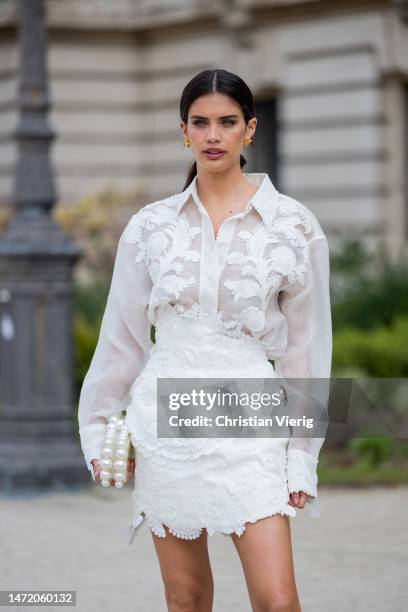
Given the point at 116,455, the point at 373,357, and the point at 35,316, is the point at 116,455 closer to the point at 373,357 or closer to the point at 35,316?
the point at 35,316

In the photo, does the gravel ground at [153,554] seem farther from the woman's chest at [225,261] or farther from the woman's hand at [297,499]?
the woman's chest at [225,261]

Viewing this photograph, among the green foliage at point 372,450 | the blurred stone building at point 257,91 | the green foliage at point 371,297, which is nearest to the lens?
the green foliage at point 372,450

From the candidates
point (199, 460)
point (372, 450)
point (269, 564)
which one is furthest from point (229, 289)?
point (372, 450)

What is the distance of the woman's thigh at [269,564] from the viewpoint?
162 inches

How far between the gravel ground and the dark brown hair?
104 inches

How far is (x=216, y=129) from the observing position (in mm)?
4387

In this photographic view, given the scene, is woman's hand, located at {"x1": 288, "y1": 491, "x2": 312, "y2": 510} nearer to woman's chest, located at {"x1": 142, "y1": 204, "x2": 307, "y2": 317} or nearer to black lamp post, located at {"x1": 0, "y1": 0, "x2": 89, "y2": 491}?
woman's chest, located at {"x1": 142, "y1": 204, "x2": 307, "y2": 317}

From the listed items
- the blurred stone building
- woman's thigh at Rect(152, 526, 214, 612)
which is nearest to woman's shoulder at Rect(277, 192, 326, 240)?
woman's thigh at Rect(152, 526, 214, 612)

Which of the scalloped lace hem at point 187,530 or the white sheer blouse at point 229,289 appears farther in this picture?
the white sheer blouse at point 229,289

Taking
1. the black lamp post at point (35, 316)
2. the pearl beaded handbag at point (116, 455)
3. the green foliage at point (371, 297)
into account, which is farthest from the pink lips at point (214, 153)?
the green foliage at point (371, 297)

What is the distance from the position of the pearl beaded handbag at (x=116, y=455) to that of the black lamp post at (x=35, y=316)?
4.92 meters

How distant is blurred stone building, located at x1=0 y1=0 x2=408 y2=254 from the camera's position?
17.6 m

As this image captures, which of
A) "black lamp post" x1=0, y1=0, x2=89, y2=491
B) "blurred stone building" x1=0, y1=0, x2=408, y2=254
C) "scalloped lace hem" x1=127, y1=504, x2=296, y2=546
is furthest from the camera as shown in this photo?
"blurred stone building" x1=0, y1=0, x2=408, y2=254

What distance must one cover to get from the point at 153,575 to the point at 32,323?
3.01 meters
